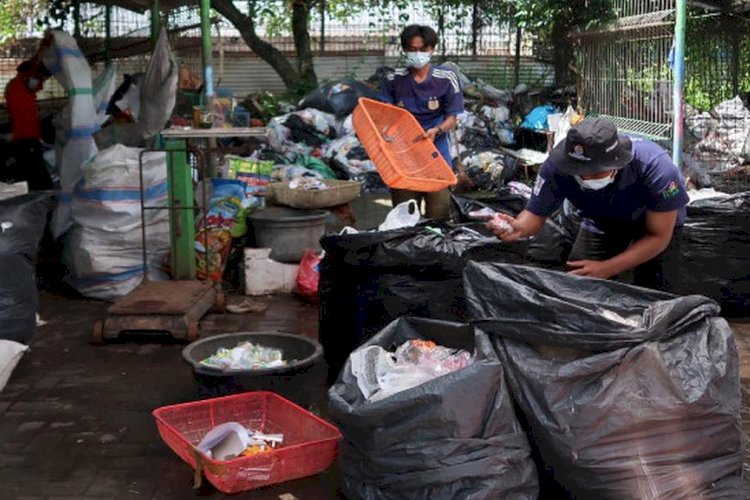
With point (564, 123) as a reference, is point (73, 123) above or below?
above

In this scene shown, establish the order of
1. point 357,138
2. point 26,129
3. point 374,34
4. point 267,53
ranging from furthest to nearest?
point 374,34, point 267,53, point 357,138, point 26,129

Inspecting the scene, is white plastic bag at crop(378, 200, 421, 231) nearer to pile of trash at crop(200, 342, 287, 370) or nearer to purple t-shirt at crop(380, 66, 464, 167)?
pile of trash at crop(200, 342, 287, 370)

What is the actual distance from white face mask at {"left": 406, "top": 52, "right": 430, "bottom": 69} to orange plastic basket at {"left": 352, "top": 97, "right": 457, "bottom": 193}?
14.7 inches

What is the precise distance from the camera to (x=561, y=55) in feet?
44.2

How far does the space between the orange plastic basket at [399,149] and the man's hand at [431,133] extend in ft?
0.12

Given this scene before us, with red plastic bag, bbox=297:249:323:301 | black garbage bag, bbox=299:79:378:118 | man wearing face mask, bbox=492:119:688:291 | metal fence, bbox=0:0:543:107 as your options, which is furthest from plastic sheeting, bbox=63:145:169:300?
black garbage bag, bbox=299:79:378:118

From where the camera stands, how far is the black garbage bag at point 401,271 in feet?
14.9

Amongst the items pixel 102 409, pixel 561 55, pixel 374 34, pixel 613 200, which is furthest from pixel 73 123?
pixel 374 34

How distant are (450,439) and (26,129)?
6343 millimetres

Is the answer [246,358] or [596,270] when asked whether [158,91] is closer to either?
[246,358]

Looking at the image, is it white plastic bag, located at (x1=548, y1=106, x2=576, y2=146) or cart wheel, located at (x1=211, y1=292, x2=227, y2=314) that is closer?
cart wheel, located at (x1=211, y1=292, x2=227, y2=314)

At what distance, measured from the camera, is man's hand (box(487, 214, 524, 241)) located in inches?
177

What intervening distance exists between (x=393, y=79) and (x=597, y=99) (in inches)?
87.5

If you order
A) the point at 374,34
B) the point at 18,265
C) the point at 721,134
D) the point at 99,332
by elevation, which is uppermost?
the point at 374,34
